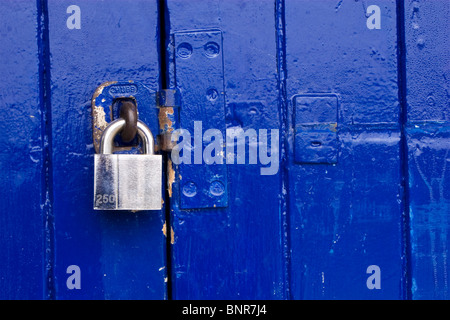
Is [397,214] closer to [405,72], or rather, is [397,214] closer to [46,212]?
[405,72]

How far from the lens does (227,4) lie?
35.9 inches

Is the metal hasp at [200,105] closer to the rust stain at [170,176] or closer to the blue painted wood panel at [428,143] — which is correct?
the rust stain at [170,176]

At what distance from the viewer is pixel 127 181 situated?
79cm

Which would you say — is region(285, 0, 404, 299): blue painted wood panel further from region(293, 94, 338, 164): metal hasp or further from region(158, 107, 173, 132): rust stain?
region(158, 107, 173, 132): rust stain

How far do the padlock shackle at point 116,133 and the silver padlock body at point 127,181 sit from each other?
23 mm

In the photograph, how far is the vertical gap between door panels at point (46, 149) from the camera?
89cm

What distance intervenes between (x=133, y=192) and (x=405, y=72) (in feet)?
2.15

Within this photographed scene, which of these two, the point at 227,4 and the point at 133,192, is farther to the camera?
the point at 227,4

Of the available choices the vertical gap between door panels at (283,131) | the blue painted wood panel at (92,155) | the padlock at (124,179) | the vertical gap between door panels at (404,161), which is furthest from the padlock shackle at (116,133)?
the vertical gap between door panels at (404,161)

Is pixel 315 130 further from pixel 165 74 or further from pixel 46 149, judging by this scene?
pixel 46 149

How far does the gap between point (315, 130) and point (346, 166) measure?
0.11 meters

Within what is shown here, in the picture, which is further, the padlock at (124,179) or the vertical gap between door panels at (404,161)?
the vertical gap between door panels at (404,161)
